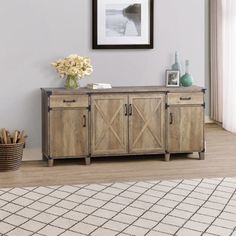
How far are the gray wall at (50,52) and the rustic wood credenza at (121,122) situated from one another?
0.87 feet

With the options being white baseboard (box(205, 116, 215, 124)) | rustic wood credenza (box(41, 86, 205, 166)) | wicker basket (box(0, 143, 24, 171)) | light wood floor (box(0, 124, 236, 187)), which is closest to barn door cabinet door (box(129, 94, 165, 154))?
rustic wood credenza (box(41, 86, 205, 166))

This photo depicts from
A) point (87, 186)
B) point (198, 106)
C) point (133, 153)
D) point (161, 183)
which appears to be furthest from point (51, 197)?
point (198, 106)

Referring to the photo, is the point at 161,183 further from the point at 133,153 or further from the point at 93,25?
the point at 93,25

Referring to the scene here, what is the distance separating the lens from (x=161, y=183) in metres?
4.93

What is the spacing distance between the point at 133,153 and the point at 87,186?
3.47 ft

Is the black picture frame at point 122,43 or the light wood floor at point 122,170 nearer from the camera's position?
the light wood floor at point 122,170

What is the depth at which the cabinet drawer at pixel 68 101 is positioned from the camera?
217 inches

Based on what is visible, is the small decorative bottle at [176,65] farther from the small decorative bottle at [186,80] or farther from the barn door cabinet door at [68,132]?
the barn door cabinet door at [68,132]

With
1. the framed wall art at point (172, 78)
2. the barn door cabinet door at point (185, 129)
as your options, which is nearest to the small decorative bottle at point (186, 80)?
the framed wall art at point (172, 78)

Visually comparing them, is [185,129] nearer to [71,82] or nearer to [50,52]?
[71,82]

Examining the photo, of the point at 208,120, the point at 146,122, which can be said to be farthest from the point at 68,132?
the point at 208,120

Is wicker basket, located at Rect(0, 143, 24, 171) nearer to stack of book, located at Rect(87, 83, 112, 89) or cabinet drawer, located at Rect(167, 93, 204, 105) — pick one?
stack of book, located at Rect(87, 83, 112, 89)

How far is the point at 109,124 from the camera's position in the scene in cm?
567

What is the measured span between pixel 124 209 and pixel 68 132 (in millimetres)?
1589
